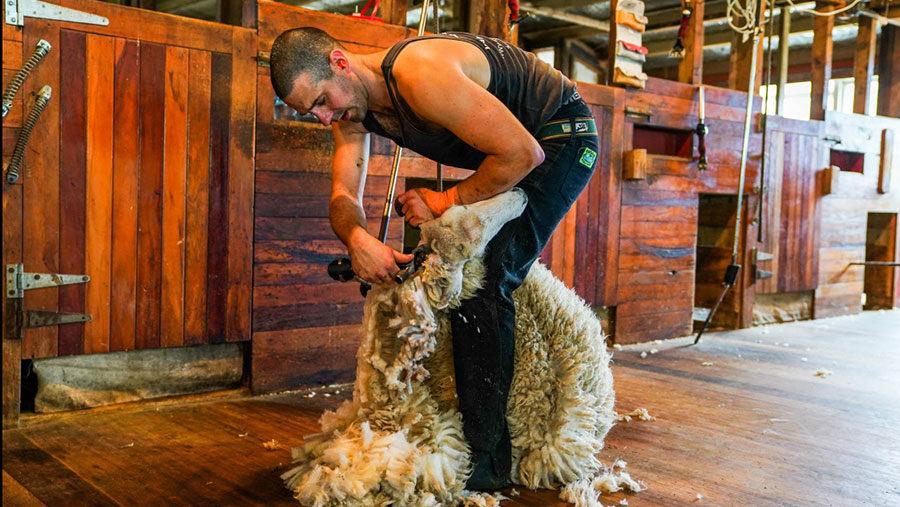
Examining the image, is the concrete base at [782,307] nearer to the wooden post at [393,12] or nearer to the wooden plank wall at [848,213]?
the wooden plank wall at [848,213]

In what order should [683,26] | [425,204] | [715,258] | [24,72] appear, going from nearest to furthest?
[425,204] → [24,72] → [683,26] → [715,258]

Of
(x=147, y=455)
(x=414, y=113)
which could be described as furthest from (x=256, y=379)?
(x=414, y=113)

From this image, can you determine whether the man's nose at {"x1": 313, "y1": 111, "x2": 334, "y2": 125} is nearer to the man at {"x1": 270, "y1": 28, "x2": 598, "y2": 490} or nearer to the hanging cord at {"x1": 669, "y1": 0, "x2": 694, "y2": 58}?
the man at {"x1": 270, "y1": 28, "x2": 598, "y2": 490}

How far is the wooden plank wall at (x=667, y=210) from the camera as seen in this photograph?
448 centimetres

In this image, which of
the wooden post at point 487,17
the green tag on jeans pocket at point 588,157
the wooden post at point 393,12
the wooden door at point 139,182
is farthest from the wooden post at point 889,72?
the wooden door at point 139,182

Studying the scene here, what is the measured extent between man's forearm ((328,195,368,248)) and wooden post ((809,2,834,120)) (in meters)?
4.47

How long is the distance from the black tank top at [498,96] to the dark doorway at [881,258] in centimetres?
530

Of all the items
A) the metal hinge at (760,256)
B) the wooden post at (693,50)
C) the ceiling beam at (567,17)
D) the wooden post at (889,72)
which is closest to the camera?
the wooden post at (693,50)

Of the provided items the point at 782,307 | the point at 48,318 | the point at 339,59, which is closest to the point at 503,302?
the point at 339,59

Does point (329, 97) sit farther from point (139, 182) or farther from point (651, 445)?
point (651, 445)

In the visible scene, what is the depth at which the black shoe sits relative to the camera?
203cm

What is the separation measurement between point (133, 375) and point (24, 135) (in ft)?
3.08

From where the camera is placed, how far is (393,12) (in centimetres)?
342

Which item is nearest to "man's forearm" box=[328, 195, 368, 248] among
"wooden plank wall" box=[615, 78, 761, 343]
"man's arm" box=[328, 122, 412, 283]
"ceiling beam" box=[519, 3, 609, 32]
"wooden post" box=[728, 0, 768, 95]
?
"man's arm" box=[328, 122, 412, 283]
